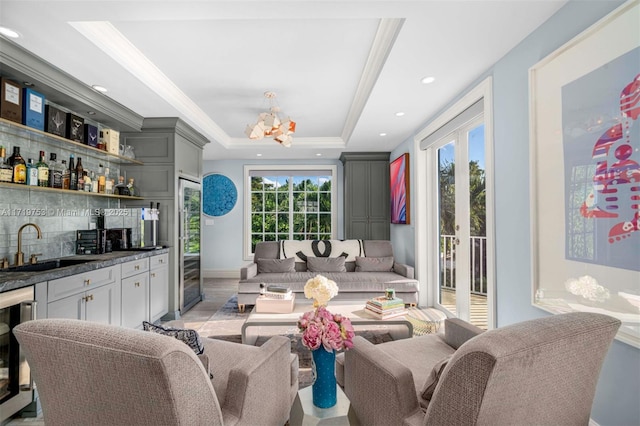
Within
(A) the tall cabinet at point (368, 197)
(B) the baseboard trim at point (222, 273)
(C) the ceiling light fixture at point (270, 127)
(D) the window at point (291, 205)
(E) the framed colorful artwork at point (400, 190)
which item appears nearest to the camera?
(C) the ceiling light fixture at point (270, 127)

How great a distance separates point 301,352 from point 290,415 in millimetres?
951

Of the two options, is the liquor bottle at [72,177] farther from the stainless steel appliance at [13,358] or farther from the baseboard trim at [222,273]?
the baseboard trim at [222,273]

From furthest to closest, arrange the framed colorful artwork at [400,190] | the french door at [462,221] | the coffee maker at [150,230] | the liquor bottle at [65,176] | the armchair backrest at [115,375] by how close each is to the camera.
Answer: the framed colorful artwork at [400,190]
the coffee maker at [150,230]
the french door at [462,221]
the liquor bottle at [65,176]
the armchair backrest at [115,375]

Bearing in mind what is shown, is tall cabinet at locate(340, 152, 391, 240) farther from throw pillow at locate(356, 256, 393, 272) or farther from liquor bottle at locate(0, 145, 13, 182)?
liquor bottle at locate(0, 145, 13, 182)

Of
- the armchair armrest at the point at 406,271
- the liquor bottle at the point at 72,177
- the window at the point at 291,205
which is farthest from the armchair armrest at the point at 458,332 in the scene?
the window at the point at 291,205

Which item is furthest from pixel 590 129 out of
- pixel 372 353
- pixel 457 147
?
pixel 457 147

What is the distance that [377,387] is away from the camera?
138 cm

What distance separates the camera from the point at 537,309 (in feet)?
6.67

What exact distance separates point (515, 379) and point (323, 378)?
3.10 feet

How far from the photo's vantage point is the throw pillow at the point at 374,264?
4625 millimetres

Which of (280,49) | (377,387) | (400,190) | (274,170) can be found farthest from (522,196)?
(274,170)

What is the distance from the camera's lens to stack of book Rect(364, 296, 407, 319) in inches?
104

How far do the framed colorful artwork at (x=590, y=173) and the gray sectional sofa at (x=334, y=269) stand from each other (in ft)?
7.56

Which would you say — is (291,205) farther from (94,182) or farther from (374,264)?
(94,182)
